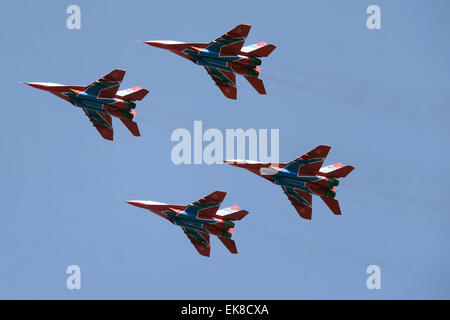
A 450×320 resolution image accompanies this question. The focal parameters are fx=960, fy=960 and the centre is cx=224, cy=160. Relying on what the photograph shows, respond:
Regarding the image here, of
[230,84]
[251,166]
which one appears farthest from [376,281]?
[230,84]

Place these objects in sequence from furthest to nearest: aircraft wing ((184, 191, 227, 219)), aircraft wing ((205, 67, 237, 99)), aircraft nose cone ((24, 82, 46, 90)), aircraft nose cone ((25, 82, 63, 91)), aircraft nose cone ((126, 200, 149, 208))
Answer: aircraft wing ((205, 67, 237, 99)) → aircraft nose cone ((126, 200, 149, 208)) → aircraft nose cone ((25, 82, 63, 91)) → aircraft nose cone ((24, 82, 46, 90)) → aircraft wing ((184, 191, 227, 219))

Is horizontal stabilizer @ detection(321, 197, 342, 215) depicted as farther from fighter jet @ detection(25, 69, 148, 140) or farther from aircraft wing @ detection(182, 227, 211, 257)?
fighter jet @ detection(25, 69, 148, 140)

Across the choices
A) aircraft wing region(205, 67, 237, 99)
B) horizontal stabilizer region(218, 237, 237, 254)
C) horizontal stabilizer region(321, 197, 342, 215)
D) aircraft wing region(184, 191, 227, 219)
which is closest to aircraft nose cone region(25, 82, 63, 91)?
aircraft wing region(205, 67, 237, 99)

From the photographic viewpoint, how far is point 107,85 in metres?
60.6

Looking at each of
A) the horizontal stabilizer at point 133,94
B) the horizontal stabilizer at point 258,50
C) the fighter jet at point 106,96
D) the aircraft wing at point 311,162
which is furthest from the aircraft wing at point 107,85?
the aircraft wing at point 311,162

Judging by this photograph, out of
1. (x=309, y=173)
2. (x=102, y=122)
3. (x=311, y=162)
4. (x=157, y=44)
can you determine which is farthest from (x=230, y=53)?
(x=102, y=122)

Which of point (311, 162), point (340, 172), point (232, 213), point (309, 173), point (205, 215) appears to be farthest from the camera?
point (309, 173)

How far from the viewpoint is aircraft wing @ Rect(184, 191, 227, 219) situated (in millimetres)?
60069

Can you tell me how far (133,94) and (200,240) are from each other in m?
10.6

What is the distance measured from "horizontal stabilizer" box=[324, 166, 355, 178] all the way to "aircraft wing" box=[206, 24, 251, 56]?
9733mm

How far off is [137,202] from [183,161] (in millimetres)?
4327

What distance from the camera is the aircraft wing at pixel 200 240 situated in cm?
6294

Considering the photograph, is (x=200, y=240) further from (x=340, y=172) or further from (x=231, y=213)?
(x=340, y=172)

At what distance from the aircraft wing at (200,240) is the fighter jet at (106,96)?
737cm
